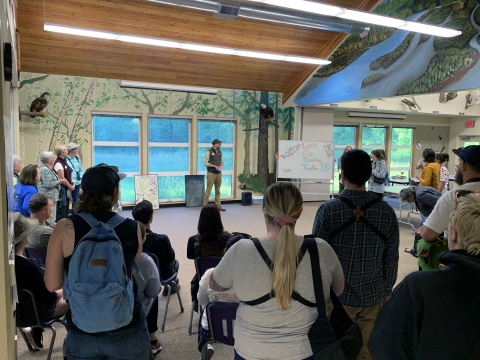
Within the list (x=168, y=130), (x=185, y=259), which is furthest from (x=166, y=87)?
(x=185, y=259)

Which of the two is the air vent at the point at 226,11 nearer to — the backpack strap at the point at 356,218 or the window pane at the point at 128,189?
the backpack strap at the point at 356,218

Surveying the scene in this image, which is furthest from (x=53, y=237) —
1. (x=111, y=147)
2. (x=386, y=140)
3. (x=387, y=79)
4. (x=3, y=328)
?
(x=386, y=140)

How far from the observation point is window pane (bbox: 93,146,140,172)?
8508 mm

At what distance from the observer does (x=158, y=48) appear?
758cm

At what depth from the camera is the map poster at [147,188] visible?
8.62 meters

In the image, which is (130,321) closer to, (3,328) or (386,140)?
(3,328)

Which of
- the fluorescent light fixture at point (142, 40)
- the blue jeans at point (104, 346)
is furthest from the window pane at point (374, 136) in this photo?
the blue jeans at point (104, 346)

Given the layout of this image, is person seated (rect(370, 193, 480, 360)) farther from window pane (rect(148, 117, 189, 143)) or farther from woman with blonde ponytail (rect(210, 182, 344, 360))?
window pane (rect(148, 117, 189, 143))

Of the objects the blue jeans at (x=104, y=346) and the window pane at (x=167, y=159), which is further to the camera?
the window pane at (x=167, y=159)

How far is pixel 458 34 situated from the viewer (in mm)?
5723

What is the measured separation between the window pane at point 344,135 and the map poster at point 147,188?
223 inches

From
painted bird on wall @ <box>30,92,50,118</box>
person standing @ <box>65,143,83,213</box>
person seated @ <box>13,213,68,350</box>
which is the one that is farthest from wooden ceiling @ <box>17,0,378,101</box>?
person seated @ <box>13,213,68,350</box>

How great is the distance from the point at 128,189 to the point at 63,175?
2.74 m

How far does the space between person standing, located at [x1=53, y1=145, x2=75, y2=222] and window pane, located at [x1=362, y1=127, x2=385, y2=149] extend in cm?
876
